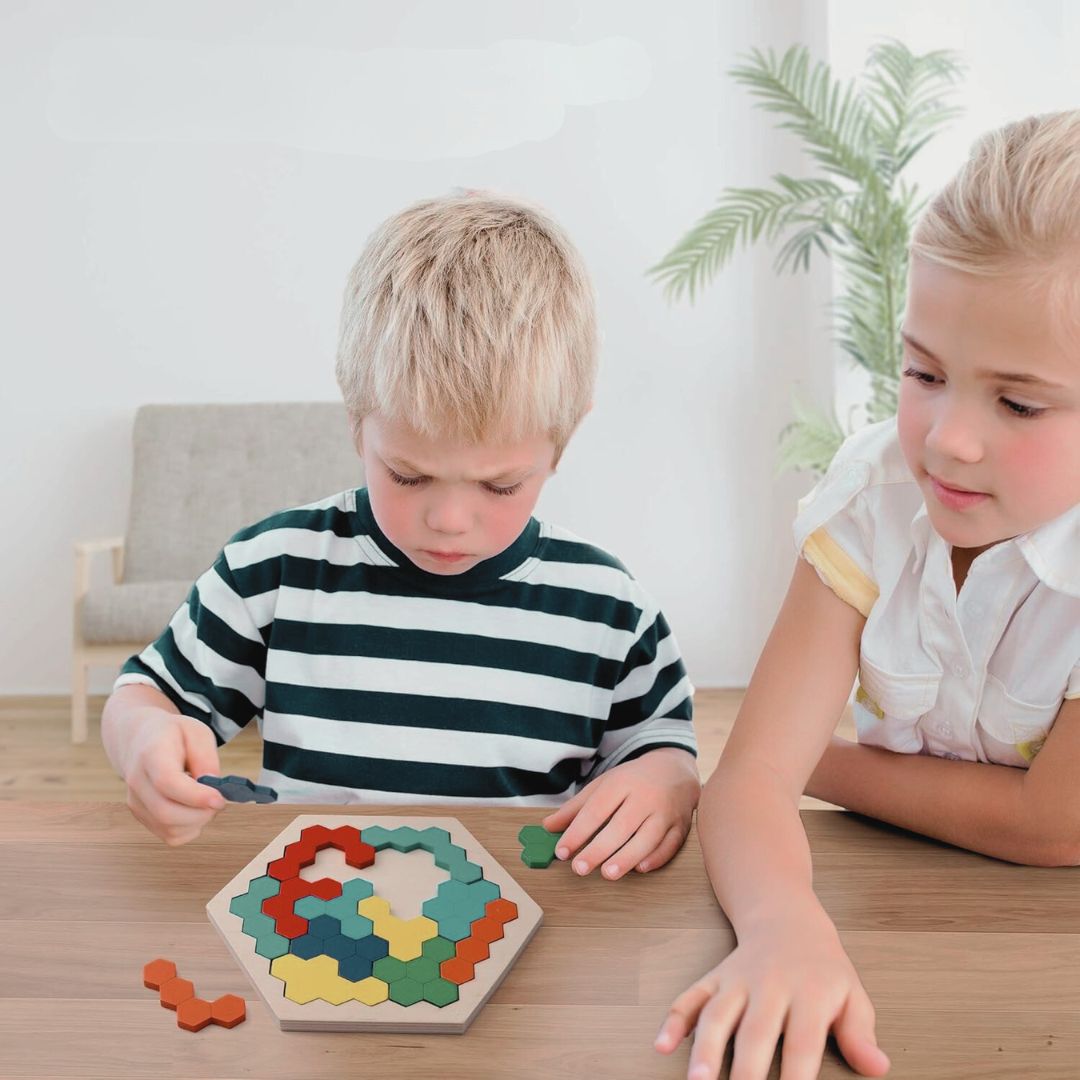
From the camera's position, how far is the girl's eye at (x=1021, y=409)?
2.23 feet

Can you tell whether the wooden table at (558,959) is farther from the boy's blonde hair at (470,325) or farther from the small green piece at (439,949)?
the boy's blonde hair at (470,325)

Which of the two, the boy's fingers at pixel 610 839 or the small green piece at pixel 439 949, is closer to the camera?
the small green piece at pixel 439 949

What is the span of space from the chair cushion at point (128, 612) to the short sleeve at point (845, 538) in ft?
8.62

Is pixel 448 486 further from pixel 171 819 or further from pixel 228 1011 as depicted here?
pixel 228 1011

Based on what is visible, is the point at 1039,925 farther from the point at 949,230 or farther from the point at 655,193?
the point at 655,193

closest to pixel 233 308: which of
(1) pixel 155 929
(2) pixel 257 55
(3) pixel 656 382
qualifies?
(2) pixel 257 55

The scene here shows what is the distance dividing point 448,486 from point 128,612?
2.59 metres

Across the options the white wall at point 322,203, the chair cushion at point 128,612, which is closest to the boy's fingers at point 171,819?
the chair cushion at point 128,612

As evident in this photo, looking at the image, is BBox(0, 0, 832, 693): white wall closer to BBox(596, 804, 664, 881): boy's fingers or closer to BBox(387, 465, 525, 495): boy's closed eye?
BBox(387, 465, 525, 495): boy's closed eye

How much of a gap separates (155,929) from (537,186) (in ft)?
11.3

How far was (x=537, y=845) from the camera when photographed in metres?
0.78

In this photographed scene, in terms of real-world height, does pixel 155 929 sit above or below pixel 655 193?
below

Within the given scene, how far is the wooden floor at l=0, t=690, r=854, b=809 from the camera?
2943 millimetres

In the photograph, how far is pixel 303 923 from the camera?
2.22 feet
